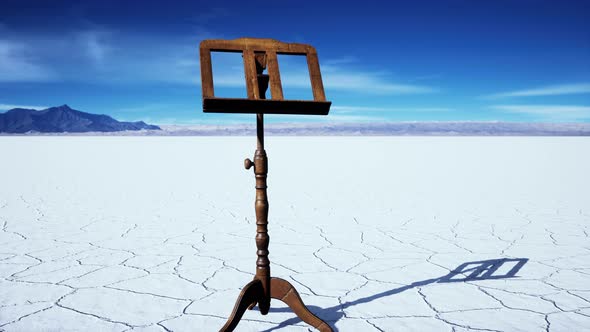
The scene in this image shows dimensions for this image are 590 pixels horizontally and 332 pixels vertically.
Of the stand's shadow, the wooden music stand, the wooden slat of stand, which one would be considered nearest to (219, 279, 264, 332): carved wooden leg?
the wooden music stand

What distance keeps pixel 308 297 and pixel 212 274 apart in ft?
2.25

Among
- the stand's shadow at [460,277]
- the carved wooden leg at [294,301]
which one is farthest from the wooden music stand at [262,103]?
the stand's shadow at [460,277]

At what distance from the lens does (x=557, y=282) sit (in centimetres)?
286

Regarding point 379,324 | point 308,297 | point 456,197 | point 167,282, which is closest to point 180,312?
point 167,282

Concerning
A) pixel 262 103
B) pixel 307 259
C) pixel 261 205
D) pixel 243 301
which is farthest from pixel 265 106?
pixel 307 259

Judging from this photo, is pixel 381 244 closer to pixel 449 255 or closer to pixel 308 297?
pixel 449 255

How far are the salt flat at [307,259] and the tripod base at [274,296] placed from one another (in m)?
0.14

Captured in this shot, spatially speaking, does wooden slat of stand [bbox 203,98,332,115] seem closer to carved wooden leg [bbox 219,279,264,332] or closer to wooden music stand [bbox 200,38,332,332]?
wooden music stand [bbox 200,38,332,332]

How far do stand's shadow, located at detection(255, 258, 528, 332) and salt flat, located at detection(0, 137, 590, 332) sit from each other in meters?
0.01

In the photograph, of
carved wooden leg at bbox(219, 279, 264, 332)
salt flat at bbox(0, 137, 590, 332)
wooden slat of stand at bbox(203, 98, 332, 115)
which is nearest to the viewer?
wooden slat of stand at bbox(203, 98, 332, 115)

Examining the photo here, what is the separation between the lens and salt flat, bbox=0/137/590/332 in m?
2.38

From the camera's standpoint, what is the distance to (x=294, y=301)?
2195mm

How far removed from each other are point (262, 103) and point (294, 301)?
0.88m

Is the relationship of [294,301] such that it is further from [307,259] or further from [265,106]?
[307,259]
